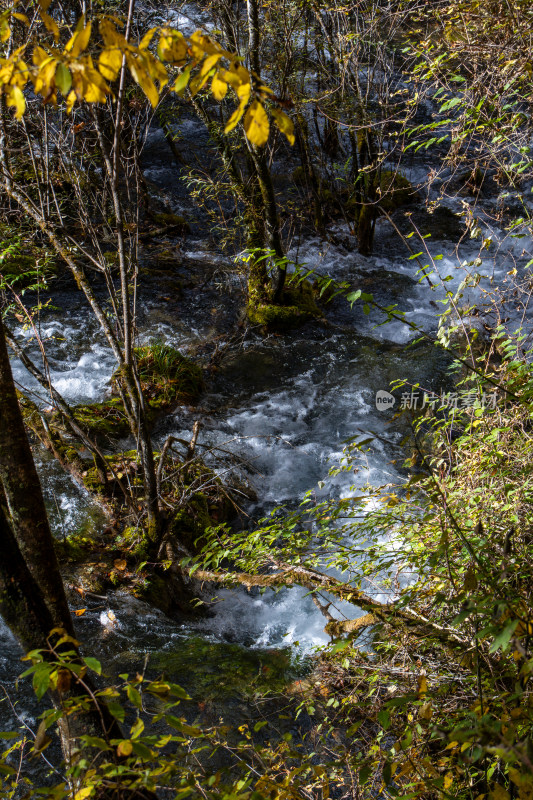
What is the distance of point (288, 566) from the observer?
2936mm

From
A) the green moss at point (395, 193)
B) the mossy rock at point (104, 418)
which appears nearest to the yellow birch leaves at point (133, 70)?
the mossy rock at point (104, 418)

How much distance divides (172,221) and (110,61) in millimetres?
9286

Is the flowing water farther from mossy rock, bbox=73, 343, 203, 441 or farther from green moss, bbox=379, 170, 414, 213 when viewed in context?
green moss, bbox=379, 170, 414, 213

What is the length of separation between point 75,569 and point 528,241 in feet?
30.1

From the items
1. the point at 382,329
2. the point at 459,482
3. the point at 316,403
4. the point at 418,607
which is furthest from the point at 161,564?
the point at 382,329

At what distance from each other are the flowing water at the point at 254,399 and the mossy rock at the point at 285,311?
204mm

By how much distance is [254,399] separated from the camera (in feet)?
22.6

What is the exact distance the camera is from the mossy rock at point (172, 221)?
9.97 metres

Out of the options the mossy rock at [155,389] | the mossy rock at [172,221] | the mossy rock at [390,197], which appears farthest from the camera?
the mossy rock at [390,197]

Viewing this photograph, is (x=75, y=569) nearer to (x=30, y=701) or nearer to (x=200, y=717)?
(x=30, y=701)

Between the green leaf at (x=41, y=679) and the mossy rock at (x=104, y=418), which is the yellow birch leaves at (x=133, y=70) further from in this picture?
the mossy rock at (x=104, y=418)

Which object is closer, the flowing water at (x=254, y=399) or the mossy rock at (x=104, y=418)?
the flowing water at (x=254, y=399)

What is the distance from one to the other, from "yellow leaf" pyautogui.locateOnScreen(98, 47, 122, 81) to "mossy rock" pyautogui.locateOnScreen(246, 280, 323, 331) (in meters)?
6.69

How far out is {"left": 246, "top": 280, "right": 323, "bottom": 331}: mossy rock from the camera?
8.02 meters
